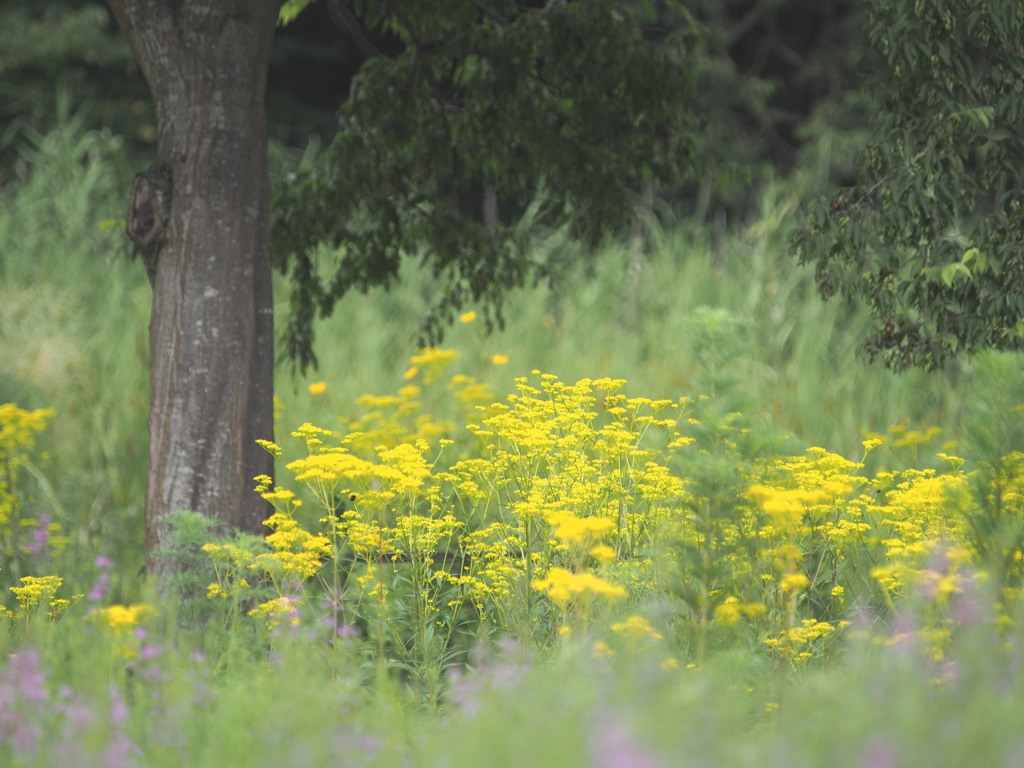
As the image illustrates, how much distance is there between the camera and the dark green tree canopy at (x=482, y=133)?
5.85 m

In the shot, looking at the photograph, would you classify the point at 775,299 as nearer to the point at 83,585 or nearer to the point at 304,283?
the point at 304,283

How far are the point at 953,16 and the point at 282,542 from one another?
3.12 metres

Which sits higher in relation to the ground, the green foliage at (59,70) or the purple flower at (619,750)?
the green foliage at (59,70)

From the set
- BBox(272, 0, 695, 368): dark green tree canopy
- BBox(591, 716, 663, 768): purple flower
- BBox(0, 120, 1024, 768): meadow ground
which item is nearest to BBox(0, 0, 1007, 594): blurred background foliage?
BBox(0, 120, 1024, 768): meadow ground

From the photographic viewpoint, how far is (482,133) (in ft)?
19.7

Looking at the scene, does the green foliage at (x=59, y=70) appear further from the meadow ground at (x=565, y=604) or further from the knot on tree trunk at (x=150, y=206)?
the knot on tree trunk at (x=150, y=206)

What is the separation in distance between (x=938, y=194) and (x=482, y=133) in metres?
2.40

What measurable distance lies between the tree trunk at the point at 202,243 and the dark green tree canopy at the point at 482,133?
0.92 m

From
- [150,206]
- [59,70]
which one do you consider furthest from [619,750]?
[59,70]

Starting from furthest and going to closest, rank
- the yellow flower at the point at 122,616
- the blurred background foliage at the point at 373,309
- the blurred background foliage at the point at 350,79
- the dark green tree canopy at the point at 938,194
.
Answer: the blurred background foliage at the point at 350,79 → the blurred background foliage at the point at 373,309 → the dark green tree canopy at the point at 938,194 → the yellow flower at the point at 122,616

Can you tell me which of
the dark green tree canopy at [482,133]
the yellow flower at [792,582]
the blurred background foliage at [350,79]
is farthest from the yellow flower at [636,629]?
the blurred background foliage at [350,79]

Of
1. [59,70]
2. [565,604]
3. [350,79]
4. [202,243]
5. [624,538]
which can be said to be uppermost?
[59,70]

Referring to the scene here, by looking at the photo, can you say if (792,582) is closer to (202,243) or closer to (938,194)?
(938,194)

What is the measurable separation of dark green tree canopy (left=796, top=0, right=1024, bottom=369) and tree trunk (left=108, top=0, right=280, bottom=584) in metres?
2.46
